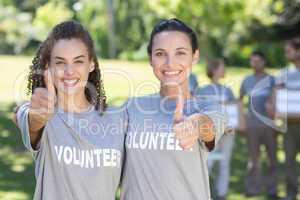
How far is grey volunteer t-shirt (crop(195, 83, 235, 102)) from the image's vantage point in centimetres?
593

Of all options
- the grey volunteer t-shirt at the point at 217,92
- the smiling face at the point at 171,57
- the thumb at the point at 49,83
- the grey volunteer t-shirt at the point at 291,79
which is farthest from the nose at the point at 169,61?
the grey volunteer t-shirt at the point at 291,79

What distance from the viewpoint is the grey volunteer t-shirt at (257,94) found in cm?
646

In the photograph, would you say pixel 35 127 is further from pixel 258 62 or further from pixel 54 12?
pixel 54 12

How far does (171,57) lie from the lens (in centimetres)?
265

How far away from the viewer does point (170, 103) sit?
106 inches

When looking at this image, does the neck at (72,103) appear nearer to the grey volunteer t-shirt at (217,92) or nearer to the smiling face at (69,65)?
the smiling face at (69,65)

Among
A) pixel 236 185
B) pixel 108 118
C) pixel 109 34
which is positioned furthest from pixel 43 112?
pixel 109 34

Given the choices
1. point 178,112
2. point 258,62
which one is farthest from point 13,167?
point 178,112

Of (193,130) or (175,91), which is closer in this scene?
(193,130)

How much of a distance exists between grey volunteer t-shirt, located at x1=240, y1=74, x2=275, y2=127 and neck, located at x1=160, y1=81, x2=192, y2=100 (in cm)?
382

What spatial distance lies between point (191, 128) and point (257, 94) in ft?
13.9

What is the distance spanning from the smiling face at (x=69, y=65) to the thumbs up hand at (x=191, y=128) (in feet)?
1.46

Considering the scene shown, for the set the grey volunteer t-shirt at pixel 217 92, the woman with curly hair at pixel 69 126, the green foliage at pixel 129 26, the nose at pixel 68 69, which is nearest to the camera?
the woman with curly hair at pixel 69 126

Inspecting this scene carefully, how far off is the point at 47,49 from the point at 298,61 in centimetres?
397
